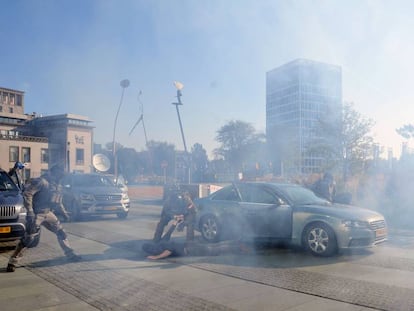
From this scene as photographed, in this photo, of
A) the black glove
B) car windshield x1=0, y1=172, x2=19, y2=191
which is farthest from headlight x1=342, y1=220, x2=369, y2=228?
car windshield x1=0, y1=172, x2=19, y2=191

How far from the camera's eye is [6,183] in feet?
22.9

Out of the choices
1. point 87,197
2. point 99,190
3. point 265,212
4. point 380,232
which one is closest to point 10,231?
point 265,212

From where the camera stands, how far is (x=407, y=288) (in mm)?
3896

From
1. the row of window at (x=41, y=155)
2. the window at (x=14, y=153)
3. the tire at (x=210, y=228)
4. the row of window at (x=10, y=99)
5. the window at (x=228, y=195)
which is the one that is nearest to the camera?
the row of window at (x=10, y=99)

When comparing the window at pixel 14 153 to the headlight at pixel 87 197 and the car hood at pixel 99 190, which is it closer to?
the car hood at pixel 99 190

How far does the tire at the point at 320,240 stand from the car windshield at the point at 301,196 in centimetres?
54

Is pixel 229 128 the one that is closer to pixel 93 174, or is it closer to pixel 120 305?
pixel 120 305

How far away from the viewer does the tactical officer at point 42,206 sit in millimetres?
4898

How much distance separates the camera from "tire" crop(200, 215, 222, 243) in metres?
6.55

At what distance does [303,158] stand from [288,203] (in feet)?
2.50

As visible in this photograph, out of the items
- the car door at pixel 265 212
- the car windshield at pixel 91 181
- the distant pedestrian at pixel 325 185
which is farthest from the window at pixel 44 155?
the distant pedestrian at pixel 325 185

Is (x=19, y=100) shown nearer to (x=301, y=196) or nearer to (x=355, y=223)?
(x=301, y=196)

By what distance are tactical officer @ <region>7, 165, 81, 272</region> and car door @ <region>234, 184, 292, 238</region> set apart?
8.50ft

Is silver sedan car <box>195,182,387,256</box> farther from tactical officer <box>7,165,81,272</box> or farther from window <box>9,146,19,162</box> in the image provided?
window <box>9,146,19,162</box>
